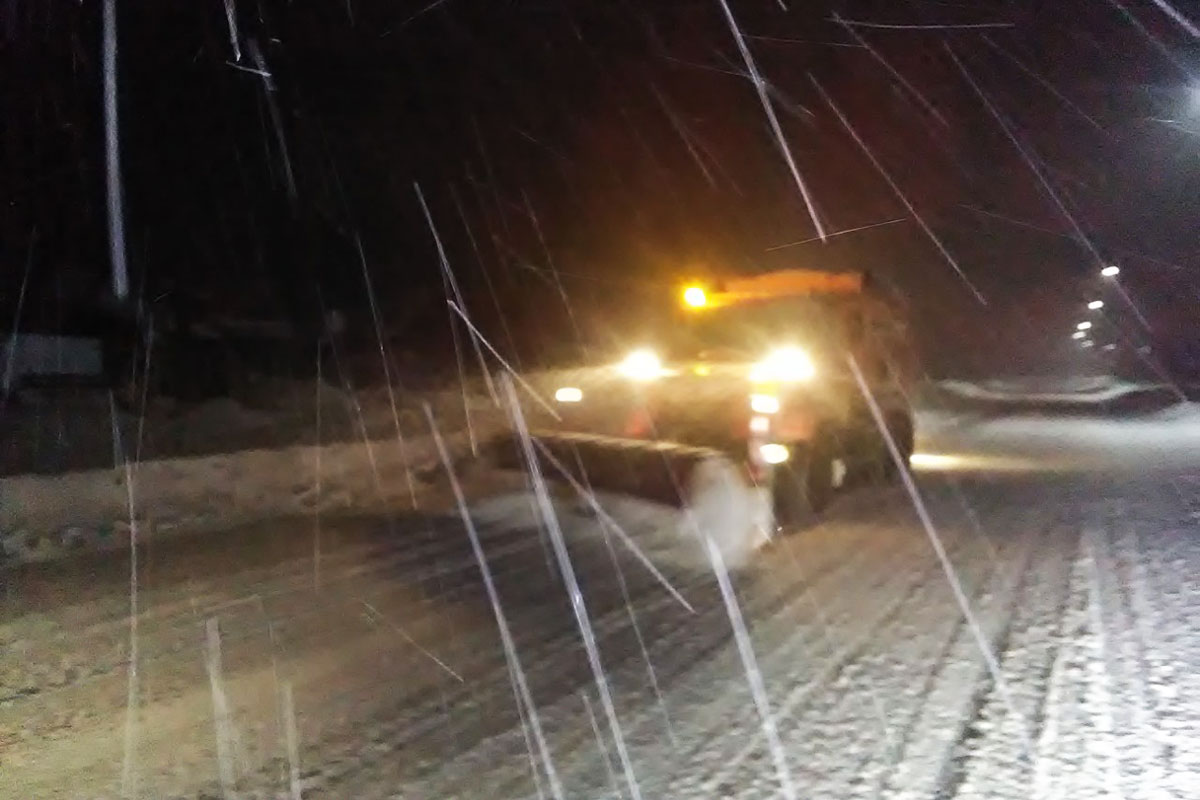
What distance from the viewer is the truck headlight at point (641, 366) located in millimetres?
14175

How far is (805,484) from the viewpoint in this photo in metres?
13.1

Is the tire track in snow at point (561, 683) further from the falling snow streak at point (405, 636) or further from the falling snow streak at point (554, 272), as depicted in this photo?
the falling snow streak at point (554, 272)

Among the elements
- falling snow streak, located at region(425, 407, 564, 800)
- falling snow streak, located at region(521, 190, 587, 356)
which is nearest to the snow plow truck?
falling snow streak, located at region(425, 407, 564, 800)

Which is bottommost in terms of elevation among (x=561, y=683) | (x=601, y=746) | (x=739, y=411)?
(x=601, y=746)

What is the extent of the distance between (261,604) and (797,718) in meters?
4.27

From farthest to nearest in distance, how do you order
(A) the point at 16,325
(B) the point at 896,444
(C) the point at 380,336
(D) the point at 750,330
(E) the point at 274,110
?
(C) the point at 380,336 → (A) the point at 16,325 → (E) the point at 274,110 → (B) the point at 896,444 → (D) the point at 750,330

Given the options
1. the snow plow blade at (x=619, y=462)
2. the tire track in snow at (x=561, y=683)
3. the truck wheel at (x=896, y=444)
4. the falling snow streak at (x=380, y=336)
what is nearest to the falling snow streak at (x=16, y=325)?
the falling snow streak at (x=380, y=336)

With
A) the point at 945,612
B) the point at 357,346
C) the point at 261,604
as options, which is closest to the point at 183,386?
the point at 357,346

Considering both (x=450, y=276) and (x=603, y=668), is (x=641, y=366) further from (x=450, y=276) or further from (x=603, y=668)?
(x=450, y=276)

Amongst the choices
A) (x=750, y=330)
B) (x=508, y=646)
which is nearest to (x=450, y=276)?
(x=750, y=330)

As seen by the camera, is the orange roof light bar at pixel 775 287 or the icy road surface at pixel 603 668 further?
the orange roof light bar at pixel 775 287

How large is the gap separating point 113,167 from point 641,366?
8802mm

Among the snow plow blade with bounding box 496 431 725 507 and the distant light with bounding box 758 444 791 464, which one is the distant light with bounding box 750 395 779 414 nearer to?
the distant light with bounding box 758 444 791 464

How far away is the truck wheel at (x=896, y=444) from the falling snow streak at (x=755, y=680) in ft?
25.6
